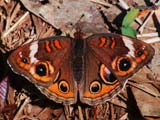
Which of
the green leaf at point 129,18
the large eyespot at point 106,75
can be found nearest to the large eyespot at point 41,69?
the large eyespot at point 106,75

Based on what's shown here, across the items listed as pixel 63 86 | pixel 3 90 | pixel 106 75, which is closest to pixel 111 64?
pixel 106 75

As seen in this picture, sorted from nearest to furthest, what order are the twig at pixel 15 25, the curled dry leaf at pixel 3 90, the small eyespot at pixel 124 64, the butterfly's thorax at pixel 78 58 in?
the small eyespot at pixel 124 64
the butterfly's thorax at pixel 78 58
the curled dry leaf at pixel 3 90
the twig at pixel 15 25

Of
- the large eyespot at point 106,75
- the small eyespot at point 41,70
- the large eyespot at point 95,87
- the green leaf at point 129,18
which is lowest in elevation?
the large eyespot at point 95,87

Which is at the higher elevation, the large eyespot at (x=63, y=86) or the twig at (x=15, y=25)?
the twig at (x=15, y=25)

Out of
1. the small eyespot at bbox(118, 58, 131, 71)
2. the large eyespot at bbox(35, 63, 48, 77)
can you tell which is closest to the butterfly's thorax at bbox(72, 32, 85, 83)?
the large eyespot at bbox(35, 63, 48, 77)

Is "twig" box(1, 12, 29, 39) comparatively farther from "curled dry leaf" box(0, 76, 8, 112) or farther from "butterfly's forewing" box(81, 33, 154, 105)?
"butterfly's forewing" box(81, 33, 154, 105)

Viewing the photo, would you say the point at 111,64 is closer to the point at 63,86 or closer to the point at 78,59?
the point at 78,59

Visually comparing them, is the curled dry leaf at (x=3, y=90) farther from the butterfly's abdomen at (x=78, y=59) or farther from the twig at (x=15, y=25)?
the butterfly's abdomen at (x=78, y=59)
